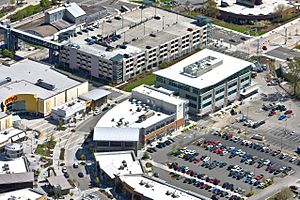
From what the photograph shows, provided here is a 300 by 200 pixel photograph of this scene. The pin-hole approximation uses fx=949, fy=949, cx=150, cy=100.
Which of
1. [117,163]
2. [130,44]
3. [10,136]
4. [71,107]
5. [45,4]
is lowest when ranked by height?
[117,163]

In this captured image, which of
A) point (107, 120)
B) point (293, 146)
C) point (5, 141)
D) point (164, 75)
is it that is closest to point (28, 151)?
point (5, 141)

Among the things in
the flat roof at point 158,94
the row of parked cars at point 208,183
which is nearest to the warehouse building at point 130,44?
the flat roof at point 158,94

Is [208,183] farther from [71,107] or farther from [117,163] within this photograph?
[71,107]

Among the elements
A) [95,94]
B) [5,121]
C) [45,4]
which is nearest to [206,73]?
[95,94]

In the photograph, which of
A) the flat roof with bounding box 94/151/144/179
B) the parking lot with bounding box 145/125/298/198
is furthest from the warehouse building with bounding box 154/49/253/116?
the flat roof with bounding box 94/151/144/179

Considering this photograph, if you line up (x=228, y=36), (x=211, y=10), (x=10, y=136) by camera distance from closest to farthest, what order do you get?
(x=10, y=136)
(x=228, y=36)
(x=211, y=10)

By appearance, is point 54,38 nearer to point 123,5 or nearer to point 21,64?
point 21,64

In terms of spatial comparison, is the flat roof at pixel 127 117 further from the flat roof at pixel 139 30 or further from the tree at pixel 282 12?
the tree at pixel 282 12
